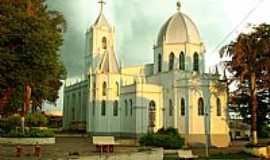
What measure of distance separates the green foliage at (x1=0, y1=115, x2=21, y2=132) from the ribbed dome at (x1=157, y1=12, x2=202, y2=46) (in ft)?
73.0

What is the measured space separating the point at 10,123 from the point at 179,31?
81.6 ft

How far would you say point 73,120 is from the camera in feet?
260

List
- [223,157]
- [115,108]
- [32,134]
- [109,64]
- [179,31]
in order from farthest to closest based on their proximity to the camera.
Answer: [109,64] < [115,108] < [179,31] < [32,134] < [223,157]

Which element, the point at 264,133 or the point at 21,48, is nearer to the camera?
the point at 21,48

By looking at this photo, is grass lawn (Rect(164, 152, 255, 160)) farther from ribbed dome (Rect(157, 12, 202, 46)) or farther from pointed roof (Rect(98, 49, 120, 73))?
pointed roof (Rect(98, 49, 120, 73))

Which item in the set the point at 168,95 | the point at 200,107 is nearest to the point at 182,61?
the point at 168,95

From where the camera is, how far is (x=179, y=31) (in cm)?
5397

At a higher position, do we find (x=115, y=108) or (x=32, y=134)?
(x=115, y=108)

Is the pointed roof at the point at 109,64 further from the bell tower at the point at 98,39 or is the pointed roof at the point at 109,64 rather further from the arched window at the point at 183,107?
the arched window at the point at 183,107

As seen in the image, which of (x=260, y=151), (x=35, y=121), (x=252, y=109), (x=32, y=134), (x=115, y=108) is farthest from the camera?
(x=115, y=108)

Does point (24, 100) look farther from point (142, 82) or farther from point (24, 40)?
point (142, 82)

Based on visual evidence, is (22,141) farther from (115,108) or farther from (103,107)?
(103,107)

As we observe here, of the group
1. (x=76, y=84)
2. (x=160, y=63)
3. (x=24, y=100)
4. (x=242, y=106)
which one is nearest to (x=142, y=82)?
(x=160, y=63)

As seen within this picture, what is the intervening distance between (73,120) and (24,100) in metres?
45.6
